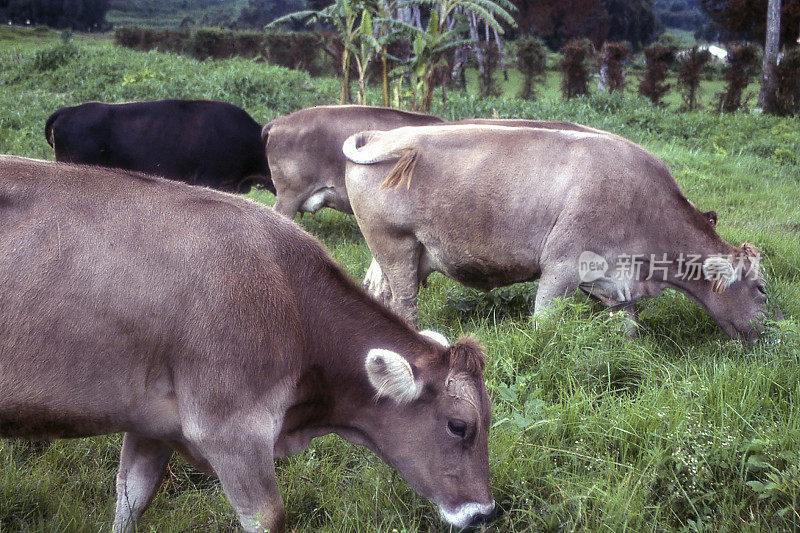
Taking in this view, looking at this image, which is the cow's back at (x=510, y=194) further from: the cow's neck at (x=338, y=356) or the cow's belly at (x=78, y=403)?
the cow's belly at (x=78, y=403)

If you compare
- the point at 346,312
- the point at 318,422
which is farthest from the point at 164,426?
the point at 346,312

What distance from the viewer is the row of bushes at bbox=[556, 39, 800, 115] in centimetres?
1511

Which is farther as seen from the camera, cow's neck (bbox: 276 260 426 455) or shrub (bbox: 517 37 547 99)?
shrub (bbox: 517 37 547 99)

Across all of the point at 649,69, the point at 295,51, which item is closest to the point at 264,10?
the point at 295,51

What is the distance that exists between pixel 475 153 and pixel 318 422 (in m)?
2.66

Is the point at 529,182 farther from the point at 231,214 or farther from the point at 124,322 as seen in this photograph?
the point at 124,322

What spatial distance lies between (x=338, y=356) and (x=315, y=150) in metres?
4.76

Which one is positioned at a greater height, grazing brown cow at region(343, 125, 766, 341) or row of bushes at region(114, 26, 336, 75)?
grazing brown cow at region(343, 125, 766, 341)

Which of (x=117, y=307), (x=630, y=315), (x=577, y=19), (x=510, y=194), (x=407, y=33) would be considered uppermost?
(x=117, y=307)

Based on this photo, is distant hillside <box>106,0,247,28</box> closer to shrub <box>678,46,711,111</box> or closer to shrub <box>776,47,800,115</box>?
shrub <box>678,46,711,111</box>

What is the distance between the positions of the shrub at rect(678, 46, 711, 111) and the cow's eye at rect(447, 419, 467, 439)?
48.4 feet

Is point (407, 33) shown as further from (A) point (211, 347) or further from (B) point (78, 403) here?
(B) point (78, 403)

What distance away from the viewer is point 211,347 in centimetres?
282

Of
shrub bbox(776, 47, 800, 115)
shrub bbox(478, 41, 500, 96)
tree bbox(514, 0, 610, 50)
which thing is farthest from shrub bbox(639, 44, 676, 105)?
tree bbox(514, 0, 610, 50)
